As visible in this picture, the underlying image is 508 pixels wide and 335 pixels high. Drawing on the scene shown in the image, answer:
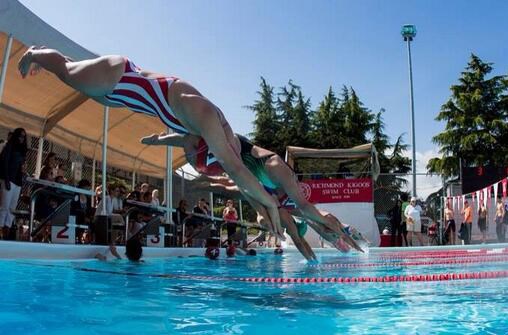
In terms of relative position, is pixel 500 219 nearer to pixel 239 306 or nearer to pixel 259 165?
pixel 259 165

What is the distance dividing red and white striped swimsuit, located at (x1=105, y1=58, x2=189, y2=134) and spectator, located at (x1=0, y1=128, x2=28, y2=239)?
3.08m

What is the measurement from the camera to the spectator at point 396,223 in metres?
16.5

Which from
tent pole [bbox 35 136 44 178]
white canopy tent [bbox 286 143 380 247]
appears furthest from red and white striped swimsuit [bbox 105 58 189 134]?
white canopy tent [bbox 286 143 380 247]

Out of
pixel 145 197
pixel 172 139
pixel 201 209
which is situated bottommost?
pixel 201 209

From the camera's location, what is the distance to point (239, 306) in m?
3.14

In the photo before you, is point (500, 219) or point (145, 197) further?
point (500, 219)

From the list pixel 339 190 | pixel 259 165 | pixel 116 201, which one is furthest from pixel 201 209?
pixel 339 190

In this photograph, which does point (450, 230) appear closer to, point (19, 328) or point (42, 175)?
point (42, 175)

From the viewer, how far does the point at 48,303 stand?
296 centimetres

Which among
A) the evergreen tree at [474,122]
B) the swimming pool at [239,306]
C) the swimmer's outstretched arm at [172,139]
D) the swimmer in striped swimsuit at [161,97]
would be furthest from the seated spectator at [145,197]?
the evergreen tree at [474,122]

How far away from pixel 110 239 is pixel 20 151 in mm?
2258

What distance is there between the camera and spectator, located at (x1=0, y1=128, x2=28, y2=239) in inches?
242

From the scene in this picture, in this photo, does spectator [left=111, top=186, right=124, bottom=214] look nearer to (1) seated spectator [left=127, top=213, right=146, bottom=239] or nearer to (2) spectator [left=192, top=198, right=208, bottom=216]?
(1) seated spectator [left=127, top=213, right=146, bottom=239]

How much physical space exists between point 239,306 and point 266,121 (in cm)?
3965
